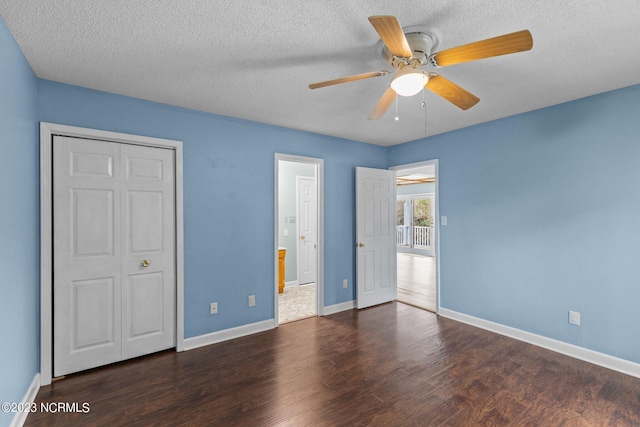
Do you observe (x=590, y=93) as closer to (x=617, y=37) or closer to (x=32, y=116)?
(x=617, y=37)

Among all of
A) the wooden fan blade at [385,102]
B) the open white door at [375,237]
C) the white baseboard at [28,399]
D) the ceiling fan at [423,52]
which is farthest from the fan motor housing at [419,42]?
the white baseboard at [28,399]

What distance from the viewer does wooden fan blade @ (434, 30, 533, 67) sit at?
1.41m

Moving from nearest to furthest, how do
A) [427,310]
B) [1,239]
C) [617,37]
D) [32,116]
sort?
Answer: [1,239] < [617,37] < [32,116] < [427,310]

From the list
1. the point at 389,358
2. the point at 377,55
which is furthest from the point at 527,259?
the point at 377,55

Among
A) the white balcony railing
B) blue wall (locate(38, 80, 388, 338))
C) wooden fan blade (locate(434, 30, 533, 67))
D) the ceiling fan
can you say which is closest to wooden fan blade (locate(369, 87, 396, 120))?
the ceiling fan

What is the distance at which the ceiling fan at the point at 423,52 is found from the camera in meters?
1.43

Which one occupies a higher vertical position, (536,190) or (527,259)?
(536,190)

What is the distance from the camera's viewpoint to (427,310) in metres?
4.32

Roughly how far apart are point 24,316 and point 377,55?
3025 mm

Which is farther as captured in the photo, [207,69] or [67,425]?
[207,69]

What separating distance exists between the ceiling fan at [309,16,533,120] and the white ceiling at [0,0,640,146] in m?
0.10

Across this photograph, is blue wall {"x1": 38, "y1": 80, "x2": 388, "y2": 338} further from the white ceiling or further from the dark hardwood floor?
the dark hardwood floor

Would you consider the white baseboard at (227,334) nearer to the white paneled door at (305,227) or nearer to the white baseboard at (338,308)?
the white baseboard at (338,308)

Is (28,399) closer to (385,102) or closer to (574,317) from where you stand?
(385,102)
